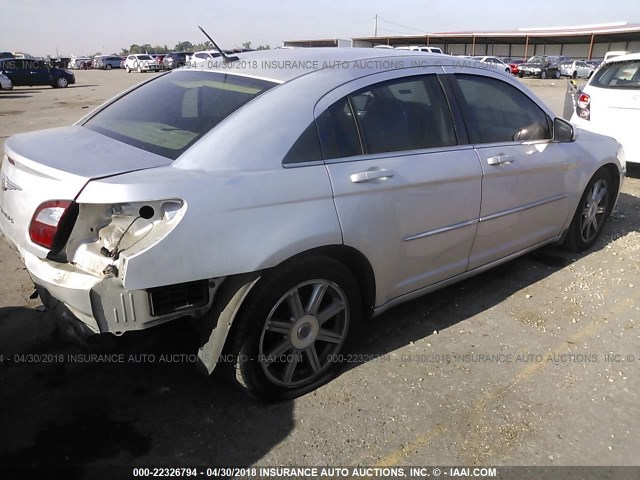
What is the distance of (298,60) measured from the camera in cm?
311

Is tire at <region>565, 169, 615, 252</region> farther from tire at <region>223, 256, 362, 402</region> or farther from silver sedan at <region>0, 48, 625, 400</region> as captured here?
tire at <region>223, 256, 362, 402</region>

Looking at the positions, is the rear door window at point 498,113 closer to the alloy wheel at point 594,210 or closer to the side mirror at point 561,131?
the side mirror at point 561,131

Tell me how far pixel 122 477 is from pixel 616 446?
2297 millimetres

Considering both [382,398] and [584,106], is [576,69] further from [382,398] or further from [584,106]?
[382,398]

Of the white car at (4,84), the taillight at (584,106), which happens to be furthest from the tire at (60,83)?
the taillight at (584,106)

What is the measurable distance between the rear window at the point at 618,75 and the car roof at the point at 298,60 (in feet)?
16.1

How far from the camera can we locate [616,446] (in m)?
2.52

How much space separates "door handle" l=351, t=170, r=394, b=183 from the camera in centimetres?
271

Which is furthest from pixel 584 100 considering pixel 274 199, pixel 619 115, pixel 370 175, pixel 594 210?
pixel 274 199

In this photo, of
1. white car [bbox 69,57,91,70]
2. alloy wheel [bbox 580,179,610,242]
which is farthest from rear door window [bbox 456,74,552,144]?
white car [bbox 69,57,91,70]

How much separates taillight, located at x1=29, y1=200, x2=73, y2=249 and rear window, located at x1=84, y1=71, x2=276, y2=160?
0.52 m

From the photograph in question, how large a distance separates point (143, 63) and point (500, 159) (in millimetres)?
48478

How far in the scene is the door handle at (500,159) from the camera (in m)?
3.41

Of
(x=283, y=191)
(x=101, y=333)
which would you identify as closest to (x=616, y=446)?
(x=283, y=191)
